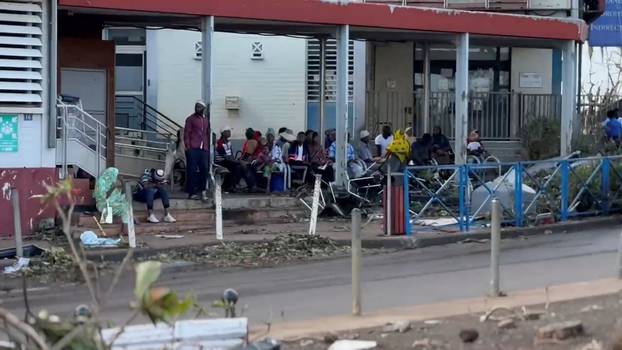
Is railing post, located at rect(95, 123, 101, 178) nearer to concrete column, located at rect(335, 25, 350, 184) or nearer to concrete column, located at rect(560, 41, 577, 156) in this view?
concrete column, located at rect(335, 25, 350, 184)

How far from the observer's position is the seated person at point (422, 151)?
2498 cm

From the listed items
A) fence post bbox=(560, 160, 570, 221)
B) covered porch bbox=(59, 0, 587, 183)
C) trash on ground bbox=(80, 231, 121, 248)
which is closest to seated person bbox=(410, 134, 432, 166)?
covered porch bbox=(59, 0, 587, 183)

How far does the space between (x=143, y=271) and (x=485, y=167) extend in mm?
13449

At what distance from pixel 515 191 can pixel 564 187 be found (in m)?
1.10

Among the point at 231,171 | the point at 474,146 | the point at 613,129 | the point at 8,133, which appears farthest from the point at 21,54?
the point at 613,129

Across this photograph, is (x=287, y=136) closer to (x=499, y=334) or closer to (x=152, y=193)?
(x=152, y=193)

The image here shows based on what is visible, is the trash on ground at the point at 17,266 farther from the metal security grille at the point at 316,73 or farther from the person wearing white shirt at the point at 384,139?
the metal security grille at the point at 316,73

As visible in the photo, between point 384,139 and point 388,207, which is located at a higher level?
point 384,139

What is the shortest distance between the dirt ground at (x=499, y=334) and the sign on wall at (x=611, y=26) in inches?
892

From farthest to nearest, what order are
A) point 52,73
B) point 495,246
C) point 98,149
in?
point 98,149, point 52,73, point 495,246

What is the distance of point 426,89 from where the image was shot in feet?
93.1

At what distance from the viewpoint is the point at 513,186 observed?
19.0 m

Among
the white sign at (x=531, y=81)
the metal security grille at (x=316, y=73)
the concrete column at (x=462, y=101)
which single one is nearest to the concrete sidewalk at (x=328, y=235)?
the concrete column at (x=462, y=101)

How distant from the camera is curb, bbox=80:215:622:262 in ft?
51.8
